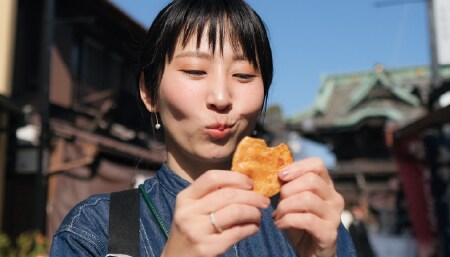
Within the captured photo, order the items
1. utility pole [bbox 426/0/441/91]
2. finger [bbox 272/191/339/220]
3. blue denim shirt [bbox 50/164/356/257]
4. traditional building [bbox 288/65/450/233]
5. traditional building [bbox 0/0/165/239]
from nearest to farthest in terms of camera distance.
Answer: finger [bbox 272/191/339/220] → blue denim shirt [bbox 50/164/356/257] → utility pole [bbox 426/0/441/91] → traditional building [bbox 0/0/165/239] → traditional building [bbox 288/65/450/233]

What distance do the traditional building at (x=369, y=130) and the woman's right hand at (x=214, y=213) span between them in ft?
57.3

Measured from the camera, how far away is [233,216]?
1.32 m

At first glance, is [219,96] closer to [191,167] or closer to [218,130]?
[218,130]

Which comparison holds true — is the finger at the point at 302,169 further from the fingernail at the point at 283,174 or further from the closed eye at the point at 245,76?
the closed eye at the point at 245,76

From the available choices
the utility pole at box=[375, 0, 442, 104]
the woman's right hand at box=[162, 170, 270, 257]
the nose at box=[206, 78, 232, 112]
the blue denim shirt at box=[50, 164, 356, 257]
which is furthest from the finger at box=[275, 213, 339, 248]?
the utility pole at box=[375, 0, 442, 104]

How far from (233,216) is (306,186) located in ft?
0.83

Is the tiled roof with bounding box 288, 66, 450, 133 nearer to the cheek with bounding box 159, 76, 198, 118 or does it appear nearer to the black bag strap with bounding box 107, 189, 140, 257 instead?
the cheek with bounding box 159, 76, 198, 118

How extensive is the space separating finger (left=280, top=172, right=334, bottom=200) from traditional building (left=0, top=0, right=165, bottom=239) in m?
7.71

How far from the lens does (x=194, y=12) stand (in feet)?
6.16

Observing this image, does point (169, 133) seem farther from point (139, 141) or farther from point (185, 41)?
point (139, 141)

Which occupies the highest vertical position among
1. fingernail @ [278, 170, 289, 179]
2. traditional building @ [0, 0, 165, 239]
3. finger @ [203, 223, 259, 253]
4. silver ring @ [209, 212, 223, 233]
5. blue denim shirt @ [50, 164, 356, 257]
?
fingernail @ [278, 170, 289, 179]

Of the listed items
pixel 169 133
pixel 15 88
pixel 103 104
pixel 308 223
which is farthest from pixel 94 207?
pixel 103 104

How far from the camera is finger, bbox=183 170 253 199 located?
134 centimetres

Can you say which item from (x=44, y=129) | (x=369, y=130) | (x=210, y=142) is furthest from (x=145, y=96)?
(x=369, y=130)
